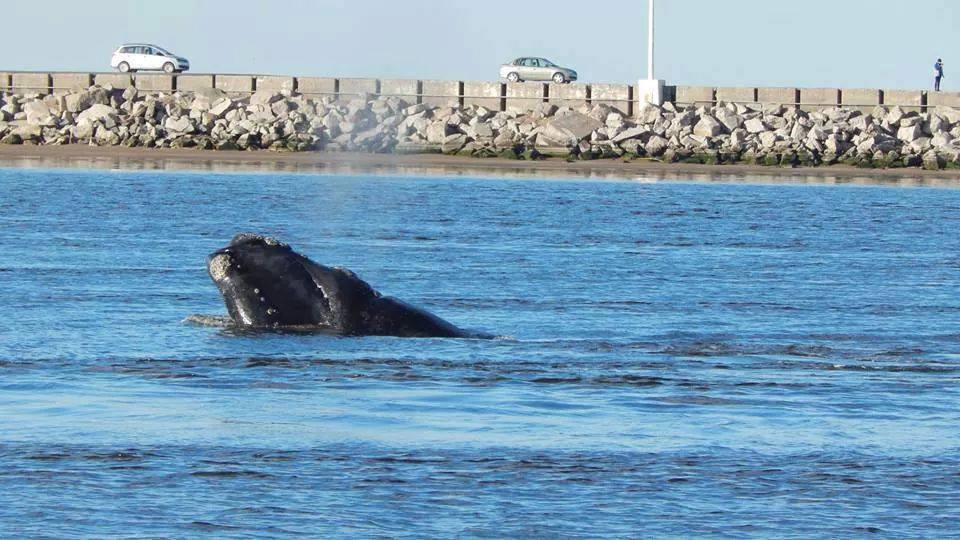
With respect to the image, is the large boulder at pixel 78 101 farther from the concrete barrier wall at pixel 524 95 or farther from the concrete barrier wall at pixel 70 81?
the concrete barrier wall at pixel 524 95

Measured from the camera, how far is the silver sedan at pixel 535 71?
84062 millimetres

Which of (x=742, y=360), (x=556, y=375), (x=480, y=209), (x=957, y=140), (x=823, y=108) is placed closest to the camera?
(x=556, y=375)

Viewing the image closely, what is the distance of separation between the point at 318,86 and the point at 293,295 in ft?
190

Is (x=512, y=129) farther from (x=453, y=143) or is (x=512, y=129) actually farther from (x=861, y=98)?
(x=861, y=98)

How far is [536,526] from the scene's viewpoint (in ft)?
35.3

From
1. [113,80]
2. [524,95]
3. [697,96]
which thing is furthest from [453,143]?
[113,80]

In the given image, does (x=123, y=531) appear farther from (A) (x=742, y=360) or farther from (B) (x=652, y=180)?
(B) (x=652, y=180)

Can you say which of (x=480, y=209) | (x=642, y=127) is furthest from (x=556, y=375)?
(x=642, y=127)

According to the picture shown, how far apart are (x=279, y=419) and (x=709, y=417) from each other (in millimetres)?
3440

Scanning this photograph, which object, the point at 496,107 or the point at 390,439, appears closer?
the point at 390,439

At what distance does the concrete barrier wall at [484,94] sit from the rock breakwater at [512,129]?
2.93ft

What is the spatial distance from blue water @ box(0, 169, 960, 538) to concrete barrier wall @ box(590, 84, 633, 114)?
43.0 metres

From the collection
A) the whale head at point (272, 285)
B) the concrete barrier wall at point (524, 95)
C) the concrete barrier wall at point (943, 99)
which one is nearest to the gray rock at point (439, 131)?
the concrete barrier wall at point (524, 95)

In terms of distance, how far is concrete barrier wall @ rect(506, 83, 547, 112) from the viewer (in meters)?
74.0
